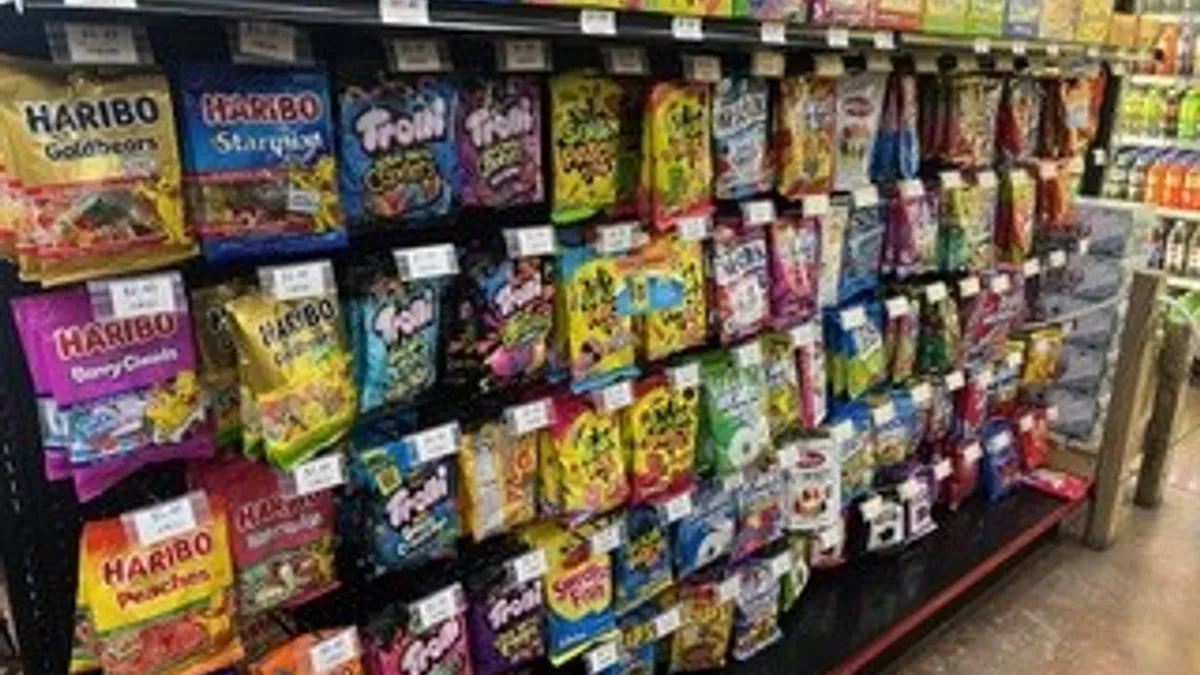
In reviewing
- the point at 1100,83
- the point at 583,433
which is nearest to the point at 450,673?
the point at 583,433

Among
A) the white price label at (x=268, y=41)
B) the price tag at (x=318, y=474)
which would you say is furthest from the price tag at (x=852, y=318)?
the white price label at (x=268, y=41)

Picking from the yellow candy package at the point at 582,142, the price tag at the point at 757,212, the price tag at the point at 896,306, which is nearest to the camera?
the yellow candy package at the point at 582,142

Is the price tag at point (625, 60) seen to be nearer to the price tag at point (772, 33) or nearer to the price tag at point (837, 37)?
the price tag at point (772, 33)

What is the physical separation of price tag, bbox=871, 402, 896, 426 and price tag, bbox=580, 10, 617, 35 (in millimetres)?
1471

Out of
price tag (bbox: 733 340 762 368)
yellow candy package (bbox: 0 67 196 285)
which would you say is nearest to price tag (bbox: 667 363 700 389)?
price tag (bbox: 733 340 762 368)

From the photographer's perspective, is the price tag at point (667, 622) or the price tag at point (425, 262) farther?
the price tag at point (667, 622)

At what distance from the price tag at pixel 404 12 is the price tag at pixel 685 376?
97 cm

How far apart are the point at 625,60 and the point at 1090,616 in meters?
2.34

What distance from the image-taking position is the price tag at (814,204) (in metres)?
2.30

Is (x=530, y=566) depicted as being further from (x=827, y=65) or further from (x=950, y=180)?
(x=950, y=180)

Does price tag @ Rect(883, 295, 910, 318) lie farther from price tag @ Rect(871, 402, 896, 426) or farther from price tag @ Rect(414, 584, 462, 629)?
price tag @ Rect(414, 584, 462, 629)

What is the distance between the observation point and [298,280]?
4.79 feet

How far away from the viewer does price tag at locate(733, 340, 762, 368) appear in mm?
2232

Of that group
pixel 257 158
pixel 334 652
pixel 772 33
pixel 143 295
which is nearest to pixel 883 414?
pixel 772 33
